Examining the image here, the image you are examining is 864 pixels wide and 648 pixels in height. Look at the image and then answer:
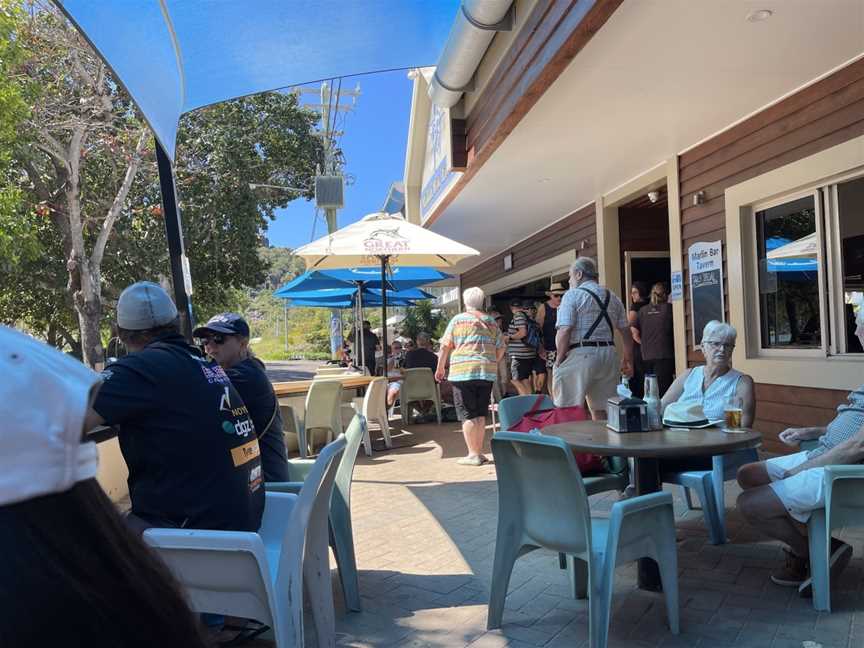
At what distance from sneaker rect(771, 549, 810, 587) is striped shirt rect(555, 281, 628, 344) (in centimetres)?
190

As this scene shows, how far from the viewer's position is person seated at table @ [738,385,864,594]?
285 centimetres

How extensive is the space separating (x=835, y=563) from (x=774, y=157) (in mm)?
3566

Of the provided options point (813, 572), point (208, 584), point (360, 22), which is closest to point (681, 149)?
point (360, 22)

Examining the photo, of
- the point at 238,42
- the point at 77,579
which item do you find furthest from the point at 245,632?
the point at 238,42

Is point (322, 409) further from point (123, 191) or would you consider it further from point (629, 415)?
point (123, 191)

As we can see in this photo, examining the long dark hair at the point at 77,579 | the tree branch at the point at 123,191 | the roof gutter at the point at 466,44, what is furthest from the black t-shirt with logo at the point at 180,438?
the tree branch at the point at 123,191

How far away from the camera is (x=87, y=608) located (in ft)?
1.85

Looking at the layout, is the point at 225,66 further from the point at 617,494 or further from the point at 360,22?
the point at 617,494

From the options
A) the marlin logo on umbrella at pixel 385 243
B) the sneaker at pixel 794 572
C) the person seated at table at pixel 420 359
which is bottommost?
the sneaker at pixel 794 572

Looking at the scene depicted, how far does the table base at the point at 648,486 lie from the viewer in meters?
3.10

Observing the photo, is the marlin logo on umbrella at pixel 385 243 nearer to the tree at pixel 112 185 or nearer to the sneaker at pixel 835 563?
the sneaker at pixel 835 563

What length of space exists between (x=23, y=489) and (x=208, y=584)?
1.66 meters

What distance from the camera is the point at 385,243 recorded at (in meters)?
6.91

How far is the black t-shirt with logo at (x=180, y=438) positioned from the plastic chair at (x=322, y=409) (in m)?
4.16
